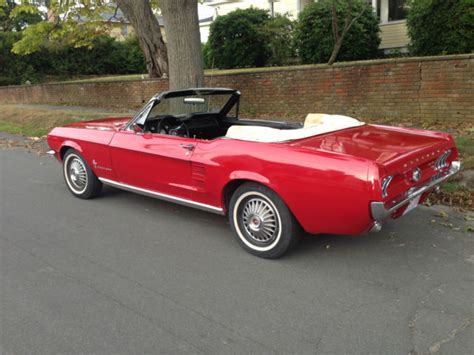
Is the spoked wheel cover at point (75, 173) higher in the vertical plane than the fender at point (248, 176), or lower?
lower

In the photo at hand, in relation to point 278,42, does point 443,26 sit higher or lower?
lower

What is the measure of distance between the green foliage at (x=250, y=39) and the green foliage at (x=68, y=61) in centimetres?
1105

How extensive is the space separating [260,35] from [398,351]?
14118 millimetres

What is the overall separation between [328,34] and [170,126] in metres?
9.42

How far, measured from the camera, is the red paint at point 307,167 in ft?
10.5

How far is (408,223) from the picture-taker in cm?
446

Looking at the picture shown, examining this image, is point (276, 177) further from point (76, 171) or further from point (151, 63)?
point (151, 63)

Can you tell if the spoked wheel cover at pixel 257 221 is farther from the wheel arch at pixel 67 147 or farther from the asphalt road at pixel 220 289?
the wheel arch at pixel 67 147

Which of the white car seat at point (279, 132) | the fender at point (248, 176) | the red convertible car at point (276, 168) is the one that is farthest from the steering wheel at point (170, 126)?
the fender at point (248, 176)

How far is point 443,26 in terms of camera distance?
11062mm

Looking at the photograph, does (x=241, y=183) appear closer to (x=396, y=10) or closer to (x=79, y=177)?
(x=79, y=177)

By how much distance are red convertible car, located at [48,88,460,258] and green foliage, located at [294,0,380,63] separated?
901 cm

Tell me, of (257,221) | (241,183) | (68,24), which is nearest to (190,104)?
(241,183)

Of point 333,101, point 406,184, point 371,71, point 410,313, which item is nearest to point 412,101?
point 371,71
